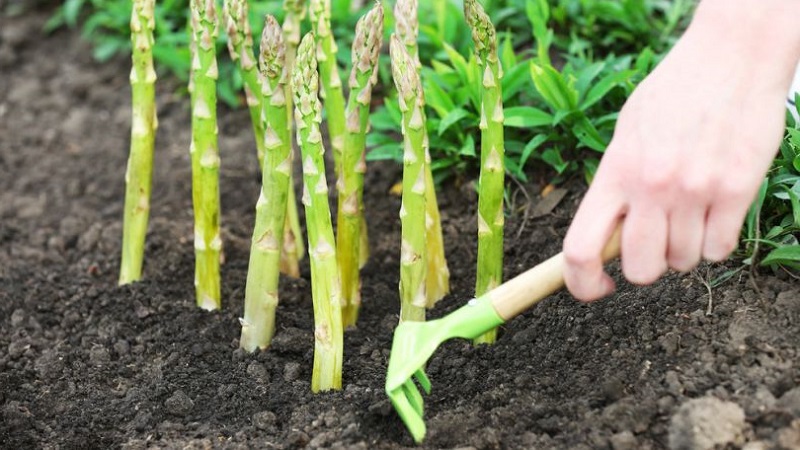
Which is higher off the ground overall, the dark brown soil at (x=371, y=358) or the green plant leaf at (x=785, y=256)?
the green plant leaf at (x=785, y=256)

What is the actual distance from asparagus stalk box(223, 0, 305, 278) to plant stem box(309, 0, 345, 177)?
183 millimetres

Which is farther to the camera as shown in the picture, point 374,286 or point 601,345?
point 374,286

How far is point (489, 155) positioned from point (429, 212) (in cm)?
34

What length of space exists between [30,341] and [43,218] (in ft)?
3.13

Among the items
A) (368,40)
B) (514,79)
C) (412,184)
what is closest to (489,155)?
(412,184)

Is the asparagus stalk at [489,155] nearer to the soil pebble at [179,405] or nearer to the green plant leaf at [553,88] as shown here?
the green plant leaf at [553,88]

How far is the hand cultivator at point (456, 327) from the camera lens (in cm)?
237

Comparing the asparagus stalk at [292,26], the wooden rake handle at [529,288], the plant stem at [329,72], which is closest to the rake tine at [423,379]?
the wooden rake handle at [529,288]

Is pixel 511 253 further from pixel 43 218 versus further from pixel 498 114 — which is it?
pixel 43 218

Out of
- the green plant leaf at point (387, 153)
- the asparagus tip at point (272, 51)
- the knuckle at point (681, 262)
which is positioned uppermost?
the asparagus tip at point (272, 51)

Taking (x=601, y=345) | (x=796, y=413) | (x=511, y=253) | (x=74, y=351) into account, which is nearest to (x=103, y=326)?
(x=74, y=351)

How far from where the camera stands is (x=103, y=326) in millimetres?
3141

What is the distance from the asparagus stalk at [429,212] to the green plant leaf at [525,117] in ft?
1.37

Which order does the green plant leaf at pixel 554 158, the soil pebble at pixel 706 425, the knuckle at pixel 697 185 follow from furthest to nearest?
1. the green plant leaf at pixel 554 158
2. the soil pebble at pixel 706 425
3. the knuckle at pixel 697 185
